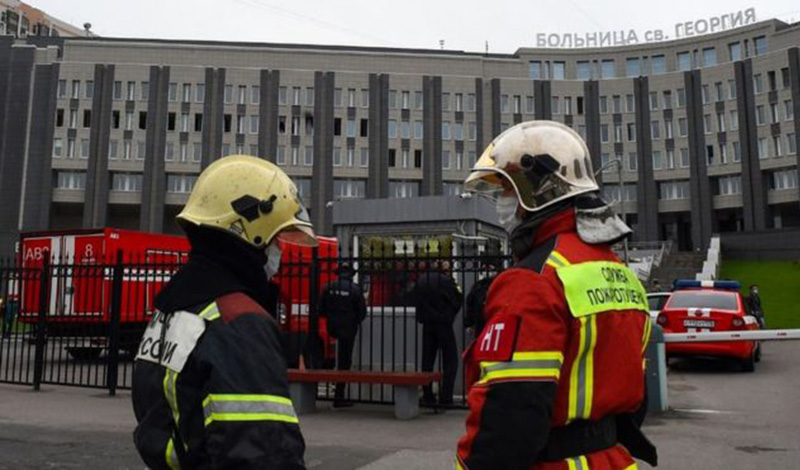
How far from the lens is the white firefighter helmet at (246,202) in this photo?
230cm

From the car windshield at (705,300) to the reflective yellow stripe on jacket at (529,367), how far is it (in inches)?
511

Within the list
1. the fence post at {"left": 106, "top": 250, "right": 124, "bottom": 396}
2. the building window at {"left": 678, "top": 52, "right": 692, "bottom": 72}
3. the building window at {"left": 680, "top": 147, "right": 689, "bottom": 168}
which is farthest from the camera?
the building window at {"left": 678, "top": 52, "right": 692, "bottom": 72}

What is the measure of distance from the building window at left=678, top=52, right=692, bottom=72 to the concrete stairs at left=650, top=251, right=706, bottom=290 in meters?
21.9

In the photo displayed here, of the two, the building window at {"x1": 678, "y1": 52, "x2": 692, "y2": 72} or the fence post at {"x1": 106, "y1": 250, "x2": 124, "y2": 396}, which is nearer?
the fence post at {"x1": 106, "y1": 250, "x2": 124, "y2": 396}

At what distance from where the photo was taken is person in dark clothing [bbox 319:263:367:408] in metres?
9.66

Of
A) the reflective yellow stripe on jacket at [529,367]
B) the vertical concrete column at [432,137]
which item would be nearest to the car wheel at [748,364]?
the reflective yellow stripe on jacket at [529,367]

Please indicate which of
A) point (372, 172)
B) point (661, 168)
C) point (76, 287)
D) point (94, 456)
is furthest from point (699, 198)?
point (94, 456)

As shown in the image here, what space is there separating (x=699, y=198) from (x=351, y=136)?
30.8 meters

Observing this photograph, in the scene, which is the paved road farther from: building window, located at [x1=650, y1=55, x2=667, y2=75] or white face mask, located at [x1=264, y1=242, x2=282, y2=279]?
building window, located at [x1=650, y1=55, x2=667, y2=75]

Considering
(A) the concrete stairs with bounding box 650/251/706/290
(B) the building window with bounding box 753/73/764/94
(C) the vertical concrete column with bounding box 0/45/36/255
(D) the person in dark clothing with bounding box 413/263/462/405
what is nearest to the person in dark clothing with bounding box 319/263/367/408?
(D) the person in dark clothing with bounding box 413/263/462/405

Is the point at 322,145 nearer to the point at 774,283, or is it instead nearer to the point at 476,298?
the point at 774,283

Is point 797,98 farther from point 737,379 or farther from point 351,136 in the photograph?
point 737,379

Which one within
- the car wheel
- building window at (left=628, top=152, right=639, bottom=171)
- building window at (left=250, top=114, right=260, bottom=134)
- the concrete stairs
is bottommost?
the car wheel

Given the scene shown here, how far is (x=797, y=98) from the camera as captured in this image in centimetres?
5547
